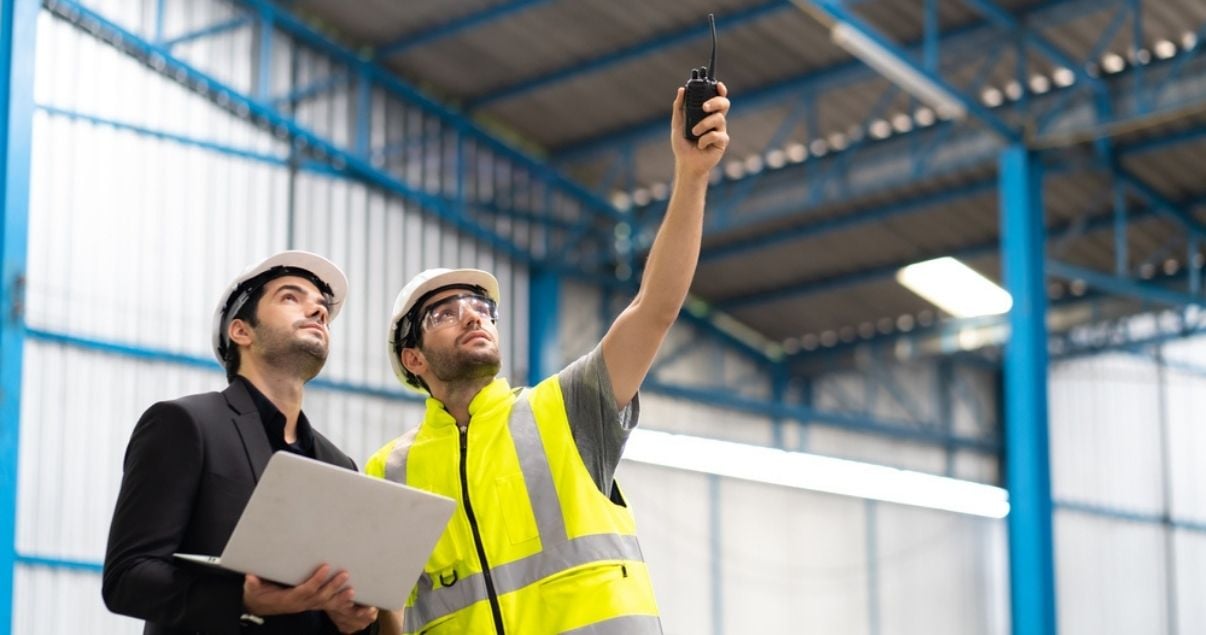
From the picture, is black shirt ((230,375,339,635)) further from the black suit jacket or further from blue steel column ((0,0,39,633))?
blue steel column ((0,0,39,633))

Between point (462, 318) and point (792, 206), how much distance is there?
18876mm

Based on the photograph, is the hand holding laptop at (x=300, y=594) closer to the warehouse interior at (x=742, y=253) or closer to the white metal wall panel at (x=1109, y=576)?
the warehouse interior at (x=742, y=253)

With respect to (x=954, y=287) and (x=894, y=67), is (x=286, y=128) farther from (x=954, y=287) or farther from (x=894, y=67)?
(x=954, y=287)

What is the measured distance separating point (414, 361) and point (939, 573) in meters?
25.7

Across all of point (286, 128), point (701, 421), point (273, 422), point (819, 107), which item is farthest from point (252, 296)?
point (701, 421)

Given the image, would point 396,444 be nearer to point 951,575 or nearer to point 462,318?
point 462,318

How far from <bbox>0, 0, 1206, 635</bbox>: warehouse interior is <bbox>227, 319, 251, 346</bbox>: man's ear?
20.8 feet

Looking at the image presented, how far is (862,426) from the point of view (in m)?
29.6

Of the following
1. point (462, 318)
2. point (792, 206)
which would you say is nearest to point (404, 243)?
point (792, 206)

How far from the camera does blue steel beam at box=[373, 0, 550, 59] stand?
21.5 m

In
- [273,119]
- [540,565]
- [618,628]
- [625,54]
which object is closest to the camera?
[618,628]

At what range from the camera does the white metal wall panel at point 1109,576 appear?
2928cm

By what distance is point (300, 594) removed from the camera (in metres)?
4.53

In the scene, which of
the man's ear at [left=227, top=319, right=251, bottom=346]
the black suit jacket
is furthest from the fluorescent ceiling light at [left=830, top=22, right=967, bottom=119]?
the black suit jacket
